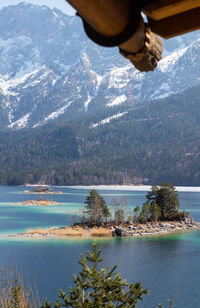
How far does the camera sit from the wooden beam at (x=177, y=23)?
141 inches

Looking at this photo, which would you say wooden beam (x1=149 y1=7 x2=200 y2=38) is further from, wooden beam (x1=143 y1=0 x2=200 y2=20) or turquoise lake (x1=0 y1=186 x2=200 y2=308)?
turquoise lake (x1=0 y1=186 x2=200 y2=308)

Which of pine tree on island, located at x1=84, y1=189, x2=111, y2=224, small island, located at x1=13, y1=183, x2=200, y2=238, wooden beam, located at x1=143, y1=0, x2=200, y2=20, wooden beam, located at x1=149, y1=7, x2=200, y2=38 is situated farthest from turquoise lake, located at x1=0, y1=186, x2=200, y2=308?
wooden beam, located at x1=143, y1=0, x2=200, y2=20

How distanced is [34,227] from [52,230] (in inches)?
228

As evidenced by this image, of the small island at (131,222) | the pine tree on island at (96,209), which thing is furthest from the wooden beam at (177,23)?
the pine tree on island at (96,209)

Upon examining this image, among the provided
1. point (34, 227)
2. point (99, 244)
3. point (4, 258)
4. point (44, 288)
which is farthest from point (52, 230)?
point (44, 288)

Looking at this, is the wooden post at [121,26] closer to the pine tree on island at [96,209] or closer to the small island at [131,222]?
the small island at [131,222]

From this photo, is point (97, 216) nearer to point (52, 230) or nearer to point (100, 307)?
point (52, 230)

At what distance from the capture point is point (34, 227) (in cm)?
7081

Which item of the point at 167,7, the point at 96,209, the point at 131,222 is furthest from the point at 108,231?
the point at 167,7

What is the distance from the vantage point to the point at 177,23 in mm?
3641

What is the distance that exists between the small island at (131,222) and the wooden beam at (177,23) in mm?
61488

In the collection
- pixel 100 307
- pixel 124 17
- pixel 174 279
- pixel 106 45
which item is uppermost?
pixel 124 17

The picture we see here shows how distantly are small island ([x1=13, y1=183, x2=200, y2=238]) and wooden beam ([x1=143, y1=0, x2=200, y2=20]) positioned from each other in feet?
203

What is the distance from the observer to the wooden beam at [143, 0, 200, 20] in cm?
322
